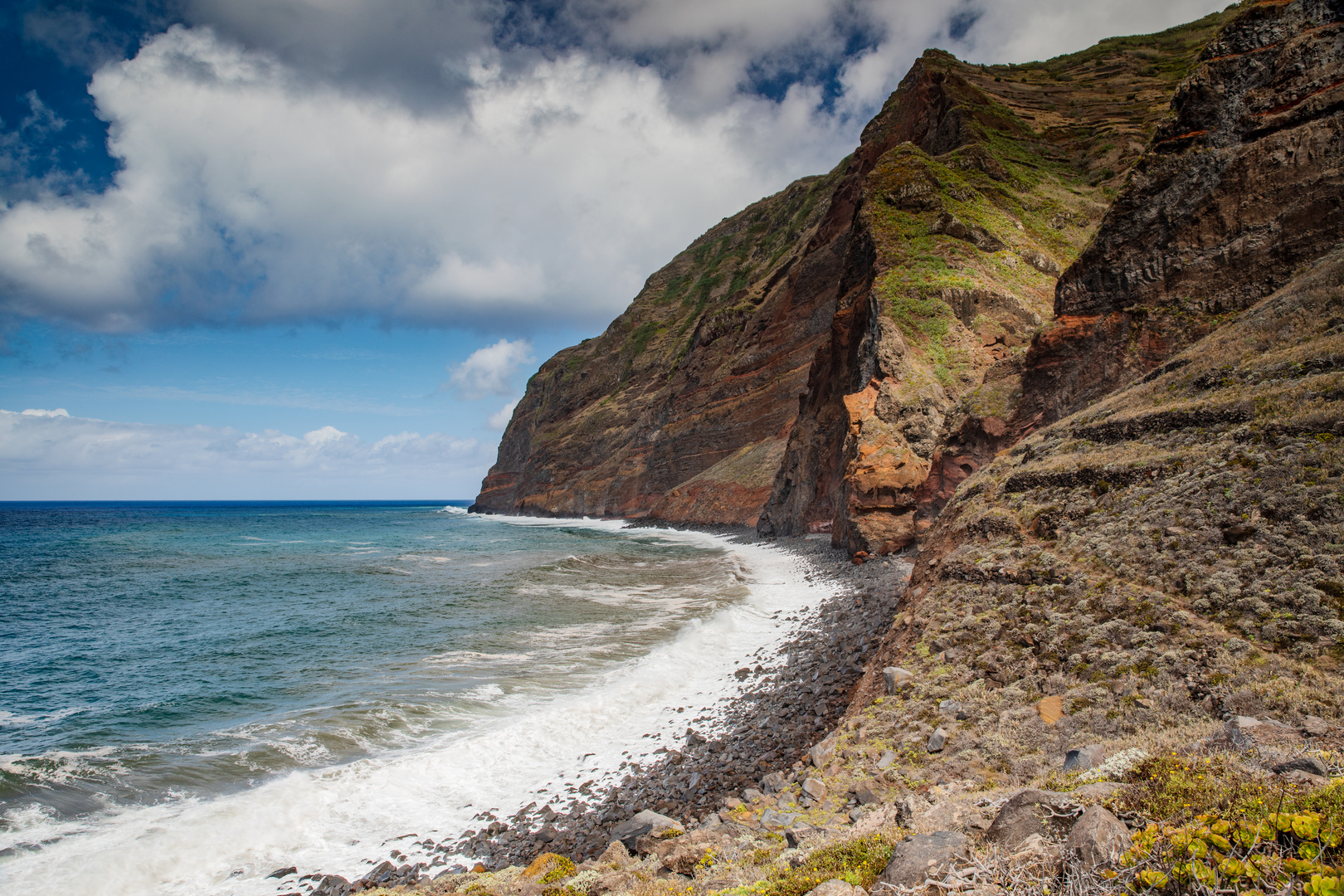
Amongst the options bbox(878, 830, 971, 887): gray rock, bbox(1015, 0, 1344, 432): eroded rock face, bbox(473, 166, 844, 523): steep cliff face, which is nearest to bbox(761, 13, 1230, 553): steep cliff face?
bbox(1015, 0, 1344, 432): eroded rock face

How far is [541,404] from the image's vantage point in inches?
4596

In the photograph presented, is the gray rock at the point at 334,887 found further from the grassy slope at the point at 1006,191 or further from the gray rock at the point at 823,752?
the grassy slope at the point at 1006,191

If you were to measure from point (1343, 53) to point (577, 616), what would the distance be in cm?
2302

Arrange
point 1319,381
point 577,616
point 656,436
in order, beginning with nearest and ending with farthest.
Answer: point 1319,381, point 577,616, point 656,436

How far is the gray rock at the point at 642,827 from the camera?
6.00m

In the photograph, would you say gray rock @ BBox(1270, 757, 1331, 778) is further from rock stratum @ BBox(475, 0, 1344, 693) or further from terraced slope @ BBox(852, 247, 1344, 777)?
rock stratum @ BBox(475, 0, 1344, 693)

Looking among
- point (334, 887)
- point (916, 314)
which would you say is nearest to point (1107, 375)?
point (916, 314)

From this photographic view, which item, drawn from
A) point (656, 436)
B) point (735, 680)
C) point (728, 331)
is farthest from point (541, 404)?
point (735, 680)

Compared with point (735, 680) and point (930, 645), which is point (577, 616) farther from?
point (930, 645)

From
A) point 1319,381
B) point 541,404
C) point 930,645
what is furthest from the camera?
point 541,404

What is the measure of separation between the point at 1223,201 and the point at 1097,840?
55.2 feet

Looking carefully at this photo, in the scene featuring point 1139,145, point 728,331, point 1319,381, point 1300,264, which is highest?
point 1139,145

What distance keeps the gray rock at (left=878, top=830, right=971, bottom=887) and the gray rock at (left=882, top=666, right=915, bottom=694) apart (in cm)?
443

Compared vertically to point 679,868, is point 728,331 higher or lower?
higher
